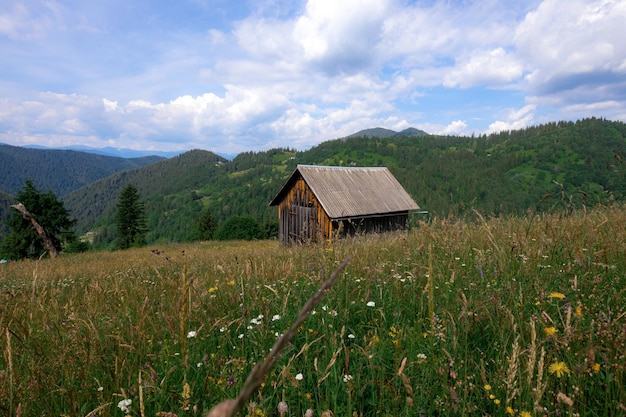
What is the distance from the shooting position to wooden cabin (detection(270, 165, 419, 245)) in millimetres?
22516

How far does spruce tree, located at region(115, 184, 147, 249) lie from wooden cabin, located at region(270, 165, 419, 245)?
130 ft

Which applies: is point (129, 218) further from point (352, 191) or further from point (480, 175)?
point (480, 175)

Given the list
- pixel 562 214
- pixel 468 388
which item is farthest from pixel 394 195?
pixel 468 388

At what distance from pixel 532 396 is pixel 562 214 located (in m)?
4.67

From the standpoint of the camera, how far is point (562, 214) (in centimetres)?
529

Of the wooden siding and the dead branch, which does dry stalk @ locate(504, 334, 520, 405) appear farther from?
the wooden siding

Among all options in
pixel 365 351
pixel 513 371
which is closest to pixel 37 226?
pixel 365 351

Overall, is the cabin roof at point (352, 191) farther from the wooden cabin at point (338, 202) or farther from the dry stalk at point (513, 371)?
the dry stalk at point (513, 371)

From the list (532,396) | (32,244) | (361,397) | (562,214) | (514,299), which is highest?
(562,214)

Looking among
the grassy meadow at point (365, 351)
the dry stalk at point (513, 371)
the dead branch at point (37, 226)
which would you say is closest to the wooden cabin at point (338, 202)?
the dead branch at point (37, 226)

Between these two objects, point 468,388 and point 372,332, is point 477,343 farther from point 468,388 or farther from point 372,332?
point 372,332

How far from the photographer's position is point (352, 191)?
23922mm

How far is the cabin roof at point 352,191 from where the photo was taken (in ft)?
73.7

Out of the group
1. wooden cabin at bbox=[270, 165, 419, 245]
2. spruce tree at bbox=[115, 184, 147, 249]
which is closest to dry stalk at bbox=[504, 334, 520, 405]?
wooden cabin at bbox=[270, 165, 419, 245]
